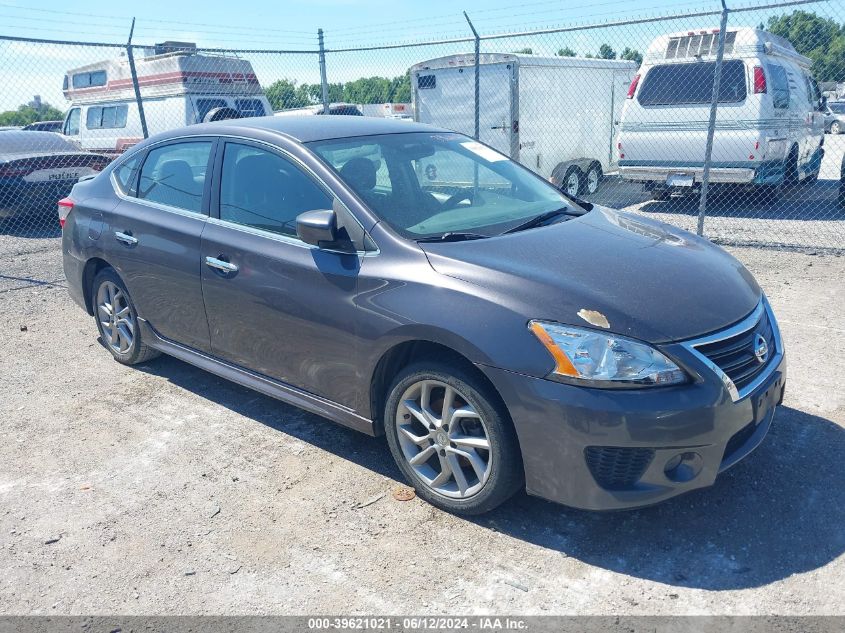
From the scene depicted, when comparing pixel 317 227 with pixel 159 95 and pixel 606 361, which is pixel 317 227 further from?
pixel 159 95

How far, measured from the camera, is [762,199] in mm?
11781

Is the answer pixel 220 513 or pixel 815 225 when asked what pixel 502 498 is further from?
pixel 815 225

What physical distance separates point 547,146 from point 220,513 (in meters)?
9.97

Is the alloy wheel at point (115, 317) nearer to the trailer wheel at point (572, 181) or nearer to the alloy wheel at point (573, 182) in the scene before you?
the trailer wheel at point (572, 181)

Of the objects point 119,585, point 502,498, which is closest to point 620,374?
point 502,498

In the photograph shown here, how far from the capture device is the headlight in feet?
9.12

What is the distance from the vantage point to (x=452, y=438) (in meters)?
3.19

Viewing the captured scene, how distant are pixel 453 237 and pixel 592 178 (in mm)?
10626

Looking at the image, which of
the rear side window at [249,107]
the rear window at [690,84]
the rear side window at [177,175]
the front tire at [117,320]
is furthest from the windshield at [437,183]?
the rear side window at [249,107]

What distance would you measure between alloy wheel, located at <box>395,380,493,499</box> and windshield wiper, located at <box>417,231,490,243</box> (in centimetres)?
69

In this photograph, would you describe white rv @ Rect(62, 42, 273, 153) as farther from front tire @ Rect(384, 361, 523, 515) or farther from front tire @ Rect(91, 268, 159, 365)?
front tire @ Rect(384, 361, 523, 515)

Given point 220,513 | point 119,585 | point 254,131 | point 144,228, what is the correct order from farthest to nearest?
point 144,228 → point 254,131 → point 220,513 → point 119,585

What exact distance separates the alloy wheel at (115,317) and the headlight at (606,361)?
130 inches

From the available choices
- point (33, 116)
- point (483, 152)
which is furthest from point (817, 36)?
point (33, 116)
